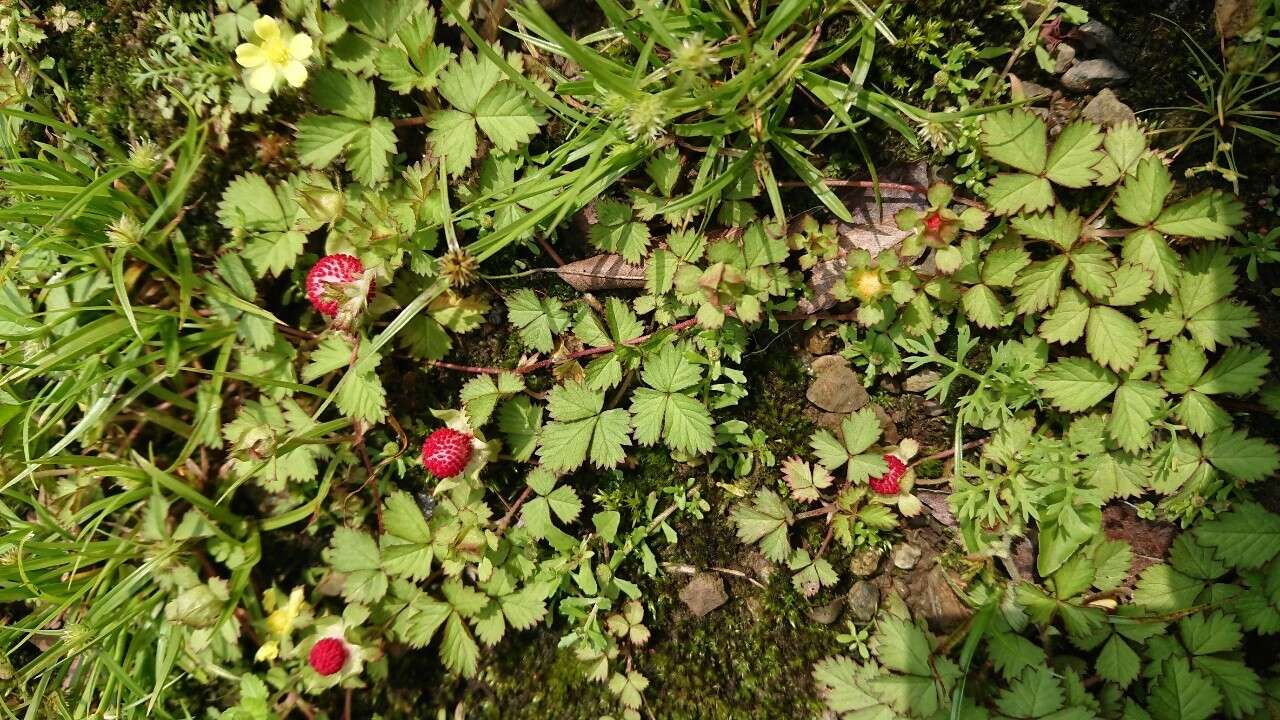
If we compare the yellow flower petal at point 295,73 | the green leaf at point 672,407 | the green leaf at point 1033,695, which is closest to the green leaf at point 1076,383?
the green leaf at point 1033,695

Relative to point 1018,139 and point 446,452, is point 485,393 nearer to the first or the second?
point 446,452

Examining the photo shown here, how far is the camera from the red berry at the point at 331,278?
1.90m

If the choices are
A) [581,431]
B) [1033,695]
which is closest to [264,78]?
[581,431]

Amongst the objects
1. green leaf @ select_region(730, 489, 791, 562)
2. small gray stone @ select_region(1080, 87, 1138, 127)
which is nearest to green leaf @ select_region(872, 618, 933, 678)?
green leaf @ select_region(730, 489, 791, 562)

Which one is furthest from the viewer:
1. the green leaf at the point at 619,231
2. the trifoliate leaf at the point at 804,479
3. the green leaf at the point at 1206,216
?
the trifoliate leaf at the point at 804,479

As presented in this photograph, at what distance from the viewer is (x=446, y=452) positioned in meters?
1.95

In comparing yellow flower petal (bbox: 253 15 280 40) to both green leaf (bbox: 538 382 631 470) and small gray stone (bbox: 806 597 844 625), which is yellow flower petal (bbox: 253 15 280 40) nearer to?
green leaf (bbox: 538 382 631 470)

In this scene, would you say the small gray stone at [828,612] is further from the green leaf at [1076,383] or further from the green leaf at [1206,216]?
the green leaf at [1206,216]

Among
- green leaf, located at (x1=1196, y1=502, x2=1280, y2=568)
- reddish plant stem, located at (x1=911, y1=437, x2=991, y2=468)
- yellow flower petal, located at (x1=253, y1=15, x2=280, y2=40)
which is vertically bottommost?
green leaf, located at (x1=1196, y1=502, x2=1280, y2=568)

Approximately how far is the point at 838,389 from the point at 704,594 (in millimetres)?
836

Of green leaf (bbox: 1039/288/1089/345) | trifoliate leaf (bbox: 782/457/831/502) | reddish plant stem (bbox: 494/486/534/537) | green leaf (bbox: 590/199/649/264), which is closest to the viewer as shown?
green leaf (bbox: 1039/288/1089/345)

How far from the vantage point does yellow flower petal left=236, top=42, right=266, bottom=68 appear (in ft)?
6.10

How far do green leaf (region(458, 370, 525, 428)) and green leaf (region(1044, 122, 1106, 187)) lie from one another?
173 centimetres

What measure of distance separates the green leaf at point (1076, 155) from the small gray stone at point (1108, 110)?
0.10 meters
